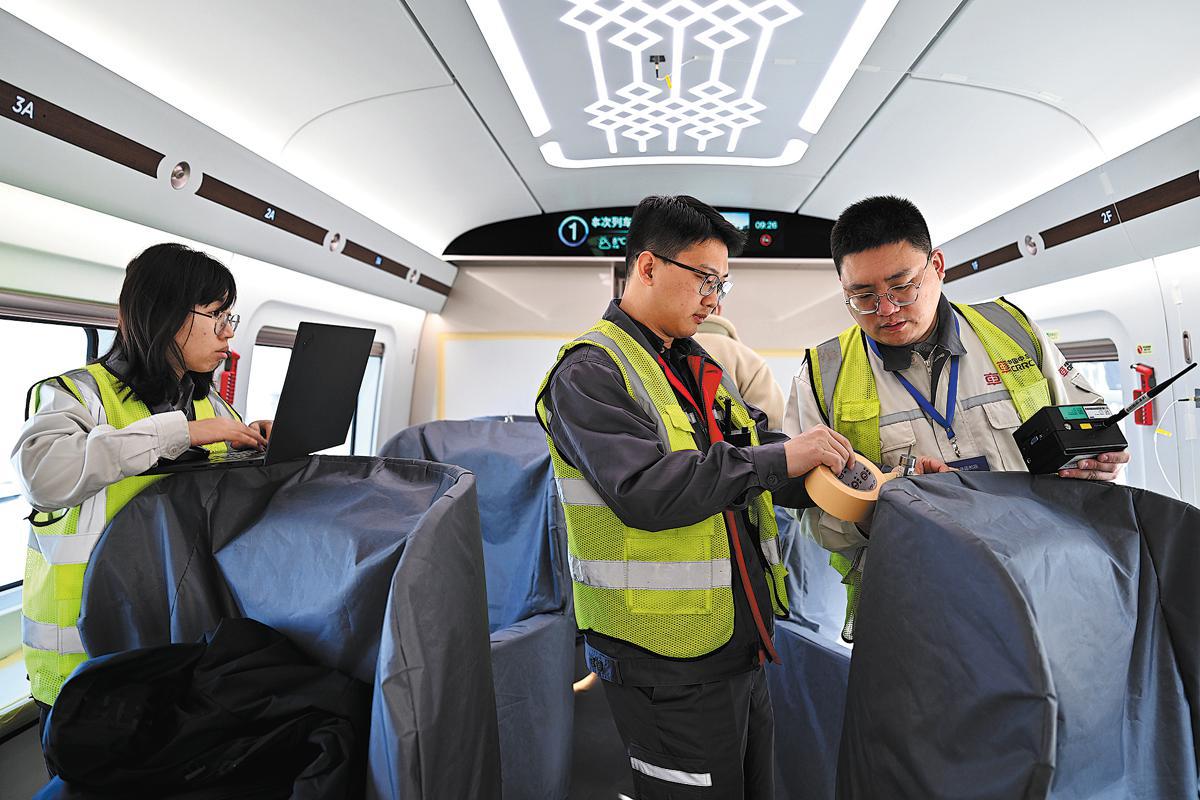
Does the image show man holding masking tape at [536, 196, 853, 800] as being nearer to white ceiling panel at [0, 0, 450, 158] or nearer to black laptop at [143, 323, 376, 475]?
black laptop at [143, 323, 376, 475]

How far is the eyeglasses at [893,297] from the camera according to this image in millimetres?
1824

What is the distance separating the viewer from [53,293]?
105 inches

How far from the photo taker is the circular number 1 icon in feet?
20.4

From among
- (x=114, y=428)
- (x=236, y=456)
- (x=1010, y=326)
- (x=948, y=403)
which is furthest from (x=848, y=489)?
(x=114, y=428)

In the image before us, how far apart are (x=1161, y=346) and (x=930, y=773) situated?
→ 11.0 ft

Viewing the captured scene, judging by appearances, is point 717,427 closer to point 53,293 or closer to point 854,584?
point 854,584

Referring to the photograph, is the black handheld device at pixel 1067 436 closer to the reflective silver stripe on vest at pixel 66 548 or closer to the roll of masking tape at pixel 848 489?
the roll of masking tape at pixel 848 489

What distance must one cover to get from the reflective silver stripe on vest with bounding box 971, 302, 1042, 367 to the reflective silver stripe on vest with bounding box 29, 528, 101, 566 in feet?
8.27

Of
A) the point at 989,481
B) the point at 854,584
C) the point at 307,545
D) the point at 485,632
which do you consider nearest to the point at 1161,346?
the point at 854,584

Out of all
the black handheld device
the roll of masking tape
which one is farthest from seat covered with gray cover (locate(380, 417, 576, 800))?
the black handheld device

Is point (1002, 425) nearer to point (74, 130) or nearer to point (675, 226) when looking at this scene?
point (675, 226)

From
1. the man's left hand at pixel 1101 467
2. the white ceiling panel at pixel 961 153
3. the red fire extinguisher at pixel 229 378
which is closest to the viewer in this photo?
the man's left hand at pixel 1101 467

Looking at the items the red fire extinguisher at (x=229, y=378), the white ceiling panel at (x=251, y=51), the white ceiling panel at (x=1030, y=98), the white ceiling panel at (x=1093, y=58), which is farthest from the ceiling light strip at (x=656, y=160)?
the red fire extinguisher at (x=229, y=378)

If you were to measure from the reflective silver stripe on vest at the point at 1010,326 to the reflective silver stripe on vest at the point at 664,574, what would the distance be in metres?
1.07
